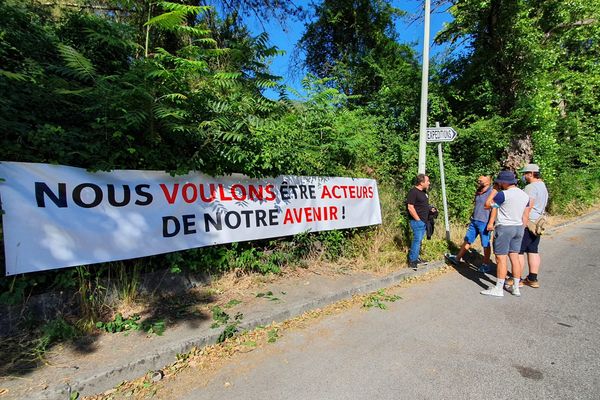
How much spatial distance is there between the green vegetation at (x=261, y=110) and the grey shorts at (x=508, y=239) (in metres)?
1.82

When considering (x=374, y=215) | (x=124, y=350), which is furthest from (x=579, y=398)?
(x=374, y=215)

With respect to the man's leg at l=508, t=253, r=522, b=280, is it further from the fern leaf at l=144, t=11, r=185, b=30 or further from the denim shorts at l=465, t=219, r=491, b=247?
the fern leaf at l=144, t=11, r=185, b=30

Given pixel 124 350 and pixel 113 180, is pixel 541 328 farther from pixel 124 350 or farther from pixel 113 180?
pixel 113 180

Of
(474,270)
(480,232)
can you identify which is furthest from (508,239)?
(474,270)

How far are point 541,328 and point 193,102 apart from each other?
193 inches

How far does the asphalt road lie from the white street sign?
3453 millimetres

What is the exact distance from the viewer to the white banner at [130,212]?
10.2 ft

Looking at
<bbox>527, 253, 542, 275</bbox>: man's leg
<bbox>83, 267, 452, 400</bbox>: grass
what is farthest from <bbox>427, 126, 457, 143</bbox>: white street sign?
<bbox>83, 267, 452, 400</bbox>: grass

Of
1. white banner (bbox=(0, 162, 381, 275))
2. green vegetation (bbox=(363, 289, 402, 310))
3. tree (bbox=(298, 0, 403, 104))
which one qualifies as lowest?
green vegetation (bbox=(363, 289, 402, 310))

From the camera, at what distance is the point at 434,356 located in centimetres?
320

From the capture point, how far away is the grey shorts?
192 inches

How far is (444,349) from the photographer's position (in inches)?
131

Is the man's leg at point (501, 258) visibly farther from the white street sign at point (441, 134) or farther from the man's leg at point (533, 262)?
the white street sign at point (441, 134)

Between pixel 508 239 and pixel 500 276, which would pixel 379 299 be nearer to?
pixel 500 276
